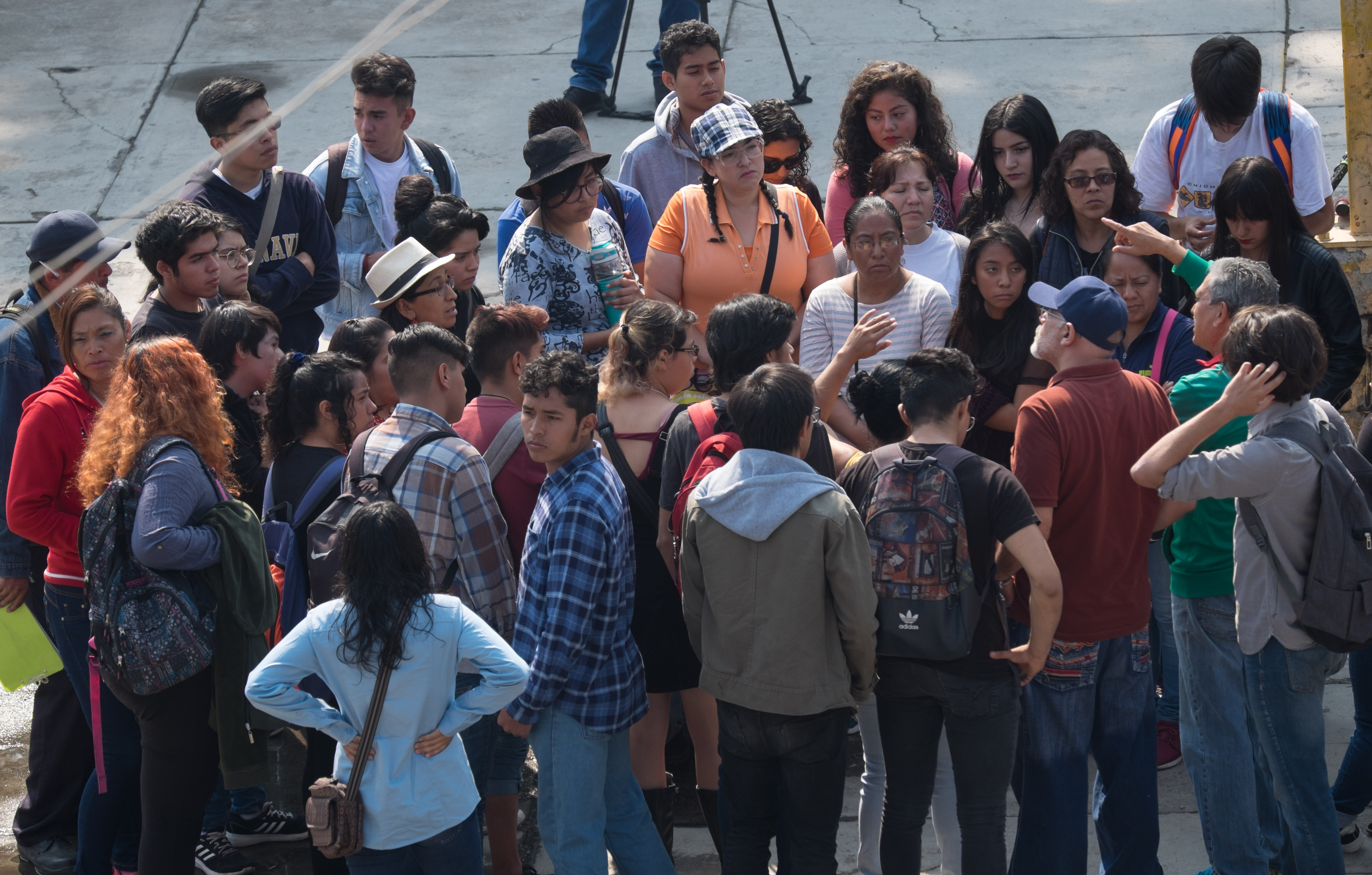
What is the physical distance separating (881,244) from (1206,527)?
1483mm

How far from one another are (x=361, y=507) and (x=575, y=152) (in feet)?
6.89

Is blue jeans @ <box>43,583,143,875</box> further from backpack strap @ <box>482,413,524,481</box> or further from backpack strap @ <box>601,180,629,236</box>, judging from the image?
backpack strap @ <box>601,180,629,236</box>

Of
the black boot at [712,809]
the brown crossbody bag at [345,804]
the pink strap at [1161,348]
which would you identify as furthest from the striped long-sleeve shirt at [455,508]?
the pink strap at [1161,348]

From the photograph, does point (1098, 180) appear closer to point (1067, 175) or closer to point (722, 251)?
point (1067, 175)

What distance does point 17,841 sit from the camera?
4156 millimetres

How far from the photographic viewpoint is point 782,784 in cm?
341

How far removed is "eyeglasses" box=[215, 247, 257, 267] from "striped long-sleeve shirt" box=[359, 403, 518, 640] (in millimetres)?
1412

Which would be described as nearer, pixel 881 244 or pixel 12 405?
pixel 12 405

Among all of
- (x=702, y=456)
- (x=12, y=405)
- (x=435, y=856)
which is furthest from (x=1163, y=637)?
(x=12, y=405)

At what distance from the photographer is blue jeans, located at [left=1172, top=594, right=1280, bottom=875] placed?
11.6 feet

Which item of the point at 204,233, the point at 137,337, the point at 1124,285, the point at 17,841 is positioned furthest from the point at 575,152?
the point at 17,841

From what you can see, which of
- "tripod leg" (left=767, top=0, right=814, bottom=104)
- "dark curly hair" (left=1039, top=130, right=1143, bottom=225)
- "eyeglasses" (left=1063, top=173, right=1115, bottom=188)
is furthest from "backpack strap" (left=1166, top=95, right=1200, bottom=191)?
"tripod leg" (left=767, top=0, right=814, bottom=104)

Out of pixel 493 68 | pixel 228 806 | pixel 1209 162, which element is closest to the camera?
pixel 228 806

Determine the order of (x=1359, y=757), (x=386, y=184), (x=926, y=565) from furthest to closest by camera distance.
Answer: (x=386, y=184)
(x=1359, y=757)
(x=926, y=565)
